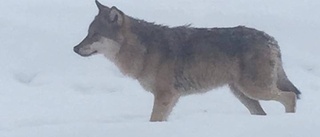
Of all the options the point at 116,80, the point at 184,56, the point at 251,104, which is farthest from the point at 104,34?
the point at 116,80

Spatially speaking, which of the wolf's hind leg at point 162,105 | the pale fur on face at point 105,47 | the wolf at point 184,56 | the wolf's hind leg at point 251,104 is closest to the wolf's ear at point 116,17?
the wolf at point 184,56

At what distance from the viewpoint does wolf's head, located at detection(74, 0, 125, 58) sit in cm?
923

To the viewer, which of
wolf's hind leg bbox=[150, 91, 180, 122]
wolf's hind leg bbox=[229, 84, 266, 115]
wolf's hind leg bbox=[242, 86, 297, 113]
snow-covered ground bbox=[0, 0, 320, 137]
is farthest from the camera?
wolf's hind leg bbox=[229, 84, 266, 115]

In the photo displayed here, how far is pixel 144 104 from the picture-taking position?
10.8 m

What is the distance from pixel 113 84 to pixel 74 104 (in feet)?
Result: 3.53

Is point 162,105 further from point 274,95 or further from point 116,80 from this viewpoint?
point 116,80

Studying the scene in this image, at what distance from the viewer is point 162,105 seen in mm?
9148

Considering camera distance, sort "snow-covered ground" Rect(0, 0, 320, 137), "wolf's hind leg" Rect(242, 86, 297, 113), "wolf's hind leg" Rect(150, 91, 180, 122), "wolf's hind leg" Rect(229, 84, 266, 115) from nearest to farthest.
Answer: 1. "snow-covered ground" Rect(0, 0, 320, 137)
2. "wolf's hind leg" Rect(150, 91, 180, 122)
3. "wolf's hind leg" Rect(242, 86, 297, 113)
4. "wolf's hind leg" Rect(229, 84, 266, 115)

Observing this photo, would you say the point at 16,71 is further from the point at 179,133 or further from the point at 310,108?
the point at 179,133

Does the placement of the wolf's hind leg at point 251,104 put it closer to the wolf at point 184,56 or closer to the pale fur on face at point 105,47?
the wolf at point 184,56

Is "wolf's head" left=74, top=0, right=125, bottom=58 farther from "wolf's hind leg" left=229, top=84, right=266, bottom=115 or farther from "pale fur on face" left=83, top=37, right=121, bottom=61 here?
"wolf's hind leg" left=229, top=84, right=266, bottom=115

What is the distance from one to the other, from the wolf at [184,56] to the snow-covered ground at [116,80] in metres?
0.40

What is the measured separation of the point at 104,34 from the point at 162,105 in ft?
3.23

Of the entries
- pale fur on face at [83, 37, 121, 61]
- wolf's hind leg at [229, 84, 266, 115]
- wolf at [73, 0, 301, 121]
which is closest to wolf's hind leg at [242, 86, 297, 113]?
wolf at [73, 0, 301, 121]
